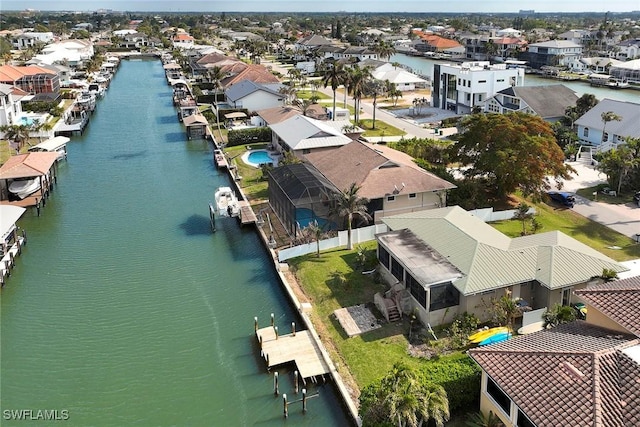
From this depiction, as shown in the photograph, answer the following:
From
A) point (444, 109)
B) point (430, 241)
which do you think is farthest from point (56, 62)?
point (430, 241)

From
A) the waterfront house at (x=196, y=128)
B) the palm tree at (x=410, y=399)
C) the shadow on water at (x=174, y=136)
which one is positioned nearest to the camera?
the palm tree at (x=410, y=399)

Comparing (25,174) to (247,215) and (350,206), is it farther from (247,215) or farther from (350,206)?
(350,206)

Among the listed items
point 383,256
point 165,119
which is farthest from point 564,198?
point 165,119

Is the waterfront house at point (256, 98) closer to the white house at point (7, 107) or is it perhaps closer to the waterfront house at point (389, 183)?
the white house at point (7, 107)

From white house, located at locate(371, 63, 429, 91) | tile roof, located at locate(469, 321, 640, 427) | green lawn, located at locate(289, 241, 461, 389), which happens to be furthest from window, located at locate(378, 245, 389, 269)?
white house, located at locate(371, 63, 429, 91)

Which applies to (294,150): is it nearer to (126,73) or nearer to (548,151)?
(548,151)

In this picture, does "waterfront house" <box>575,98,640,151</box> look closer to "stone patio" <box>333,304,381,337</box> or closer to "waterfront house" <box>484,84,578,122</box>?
"waterfront house" <box>484,84,578,122</box>

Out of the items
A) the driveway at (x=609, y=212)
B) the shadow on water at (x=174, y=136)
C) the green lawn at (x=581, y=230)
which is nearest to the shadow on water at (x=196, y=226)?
the green lawn at (x=581, y=230)
